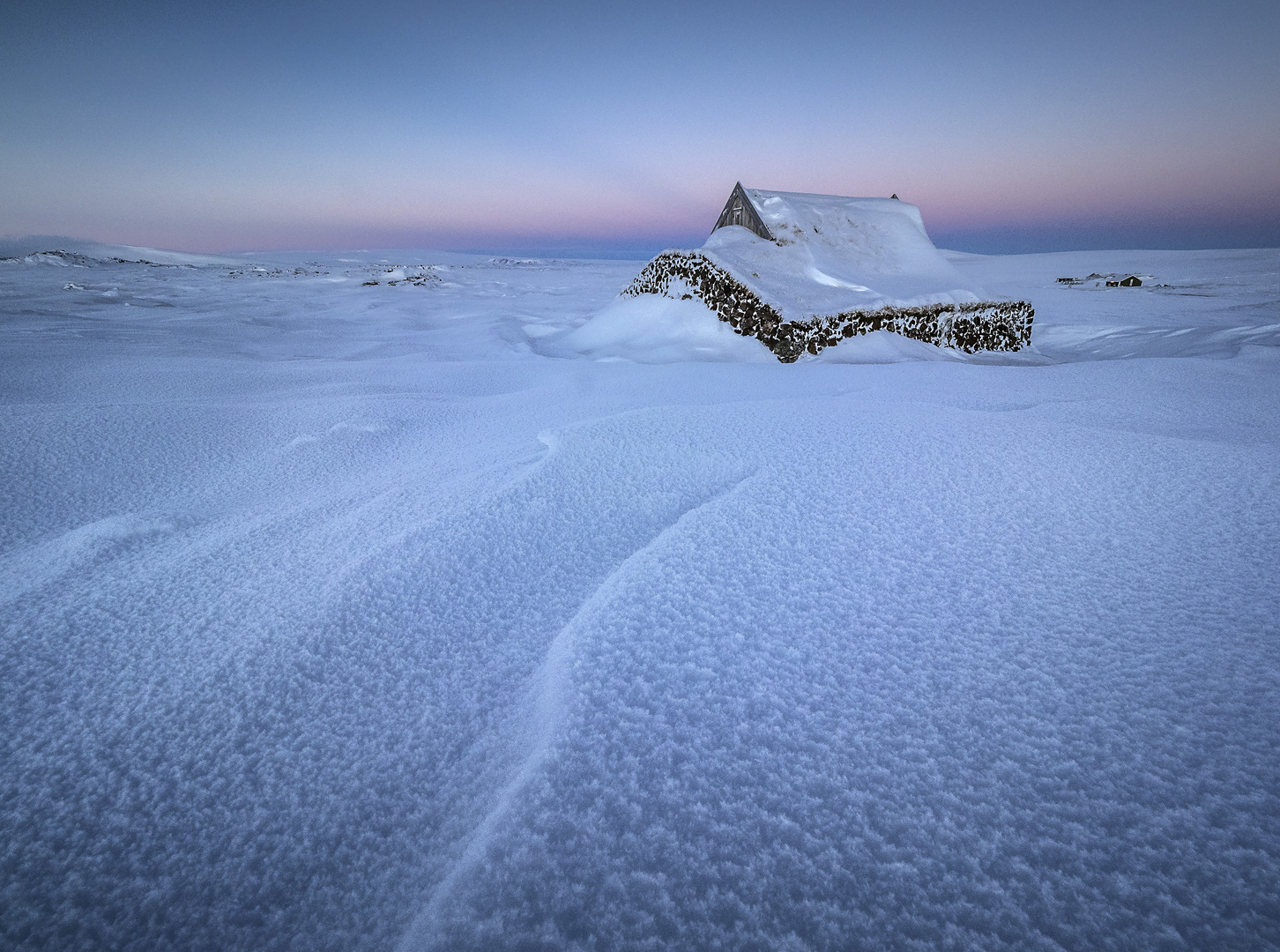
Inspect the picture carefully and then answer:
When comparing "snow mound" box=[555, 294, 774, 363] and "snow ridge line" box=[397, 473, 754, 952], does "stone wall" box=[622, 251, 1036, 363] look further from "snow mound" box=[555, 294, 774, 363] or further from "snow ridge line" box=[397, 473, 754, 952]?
"snow ridge line" box=[397, 473, 754, 952]

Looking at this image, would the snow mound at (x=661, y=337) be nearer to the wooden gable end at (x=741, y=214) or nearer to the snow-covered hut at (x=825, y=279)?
the snow-covered hut at (x=825, y=279)

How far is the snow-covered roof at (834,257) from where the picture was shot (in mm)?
3990

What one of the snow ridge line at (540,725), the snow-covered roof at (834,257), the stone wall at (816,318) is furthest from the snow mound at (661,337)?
the snow ridge line at (540,725)

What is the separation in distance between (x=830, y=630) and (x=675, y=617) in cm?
28

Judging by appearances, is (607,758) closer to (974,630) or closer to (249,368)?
(974,630)

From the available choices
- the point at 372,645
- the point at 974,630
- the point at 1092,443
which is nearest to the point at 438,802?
the point at 372,645

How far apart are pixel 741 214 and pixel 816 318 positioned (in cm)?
178

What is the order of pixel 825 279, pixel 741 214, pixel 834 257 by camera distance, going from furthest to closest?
1. pixel 741 214
2. pixel 834 257
3. pixel 825 279

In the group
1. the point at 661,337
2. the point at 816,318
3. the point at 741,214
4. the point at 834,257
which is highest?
the point at 741,214

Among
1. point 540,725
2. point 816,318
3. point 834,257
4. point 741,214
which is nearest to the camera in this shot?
point 540,725

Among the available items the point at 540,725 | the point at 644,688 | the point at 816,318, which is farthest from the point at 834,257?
the point at 540,725

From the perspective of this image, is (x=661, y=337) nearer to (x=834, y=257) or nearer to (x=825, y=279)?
(x=825, y=279)

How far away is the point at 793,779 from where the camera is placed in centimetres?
74

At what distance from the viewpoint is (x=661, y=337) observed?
413 cm
